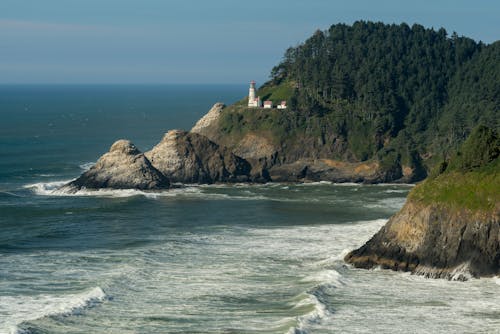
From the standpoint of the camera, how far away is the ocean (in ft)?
195

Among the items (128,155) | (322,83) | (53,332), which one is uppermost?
(322,83)

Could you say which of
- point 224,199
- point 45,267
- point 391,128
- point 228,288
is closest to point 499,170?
point 228,288

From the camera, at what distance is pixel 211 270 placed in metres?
73.4

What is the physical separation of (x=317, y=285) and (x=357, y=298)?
382 cm

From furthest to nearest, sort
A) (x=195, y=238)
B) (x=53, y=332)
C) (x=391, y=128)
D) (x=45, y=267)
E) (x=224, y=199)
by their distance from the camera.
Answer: (x=391, y=128) → (x=224, y=199) → (x=195, y=238) → (x=45, y=267) → (x=53, y=332)

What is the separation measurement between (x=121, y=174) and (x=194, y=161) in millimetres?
11278

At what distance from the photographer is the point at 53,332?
5681 cm

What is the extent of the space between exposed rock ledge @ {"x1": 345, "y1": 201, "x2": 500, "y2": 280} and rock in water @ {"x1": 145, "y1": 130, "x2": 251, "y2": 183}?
5487cm

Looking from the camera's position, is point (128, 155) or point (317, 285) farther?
point (128, 155)

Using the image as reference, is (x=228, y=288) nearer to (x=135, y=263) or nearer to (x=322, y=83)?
(x=135, y=263)

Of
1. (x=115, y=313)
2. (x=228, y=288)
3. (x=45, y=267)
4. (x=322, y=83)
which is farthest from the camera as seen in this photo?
(x=322, y=83)

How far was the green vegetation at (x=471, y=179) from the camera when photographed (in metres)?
72.1

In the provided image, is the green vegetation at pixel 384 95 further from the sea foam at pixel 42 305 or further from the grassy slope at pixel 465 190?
the sea foam at pixel 42 305

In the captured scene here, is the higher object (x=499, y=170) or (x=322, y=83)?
(x=322, y=83)
